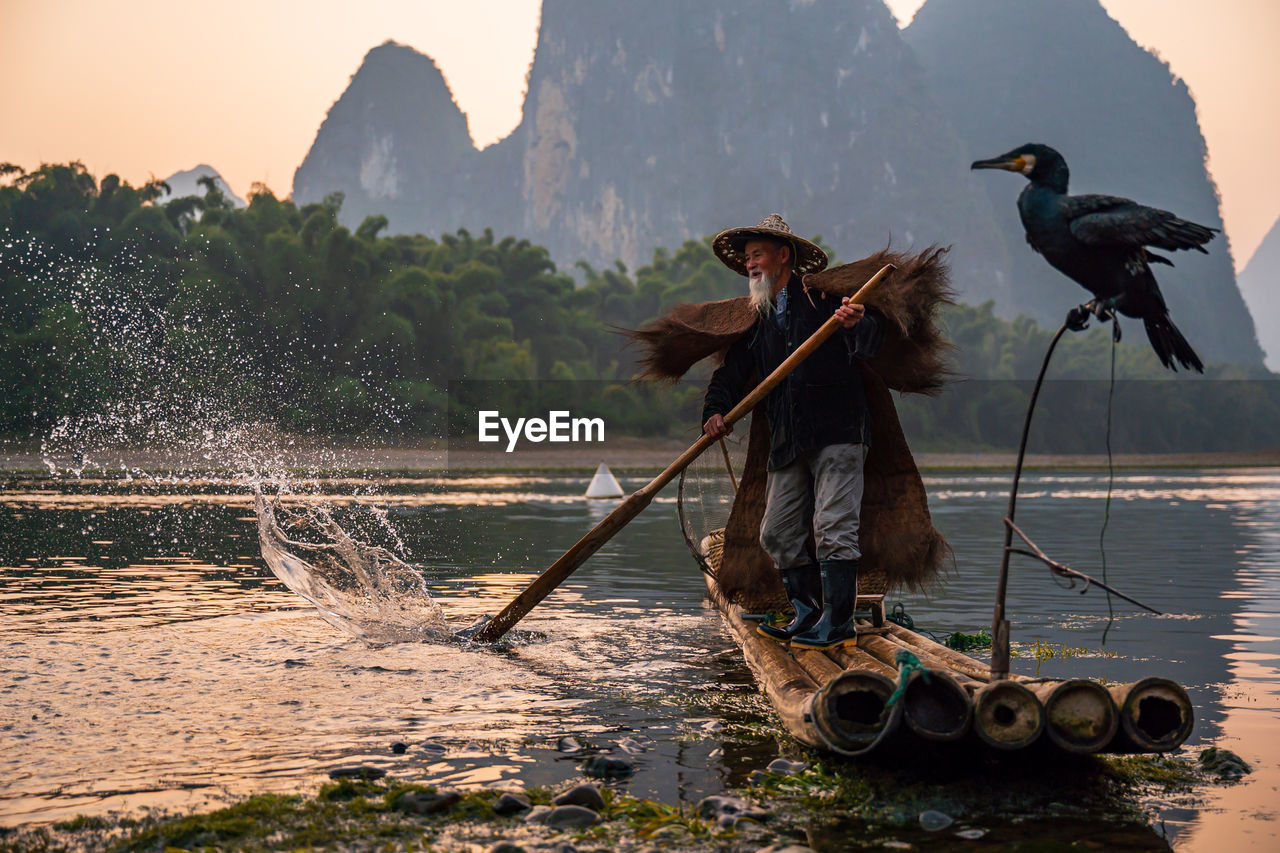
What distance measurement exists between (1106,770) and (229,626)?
632 cm

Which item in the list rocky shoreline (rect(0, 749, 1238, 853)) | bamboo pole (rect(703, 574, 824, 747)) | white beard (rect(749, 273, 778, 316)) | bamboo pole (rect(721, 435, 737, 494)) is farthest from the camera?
bamboo pole (rect(721, 435, 737, 494))

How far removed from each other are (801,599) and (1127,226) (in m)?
3.08

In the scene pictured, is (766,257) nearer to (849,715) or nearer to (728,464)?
(728,464)

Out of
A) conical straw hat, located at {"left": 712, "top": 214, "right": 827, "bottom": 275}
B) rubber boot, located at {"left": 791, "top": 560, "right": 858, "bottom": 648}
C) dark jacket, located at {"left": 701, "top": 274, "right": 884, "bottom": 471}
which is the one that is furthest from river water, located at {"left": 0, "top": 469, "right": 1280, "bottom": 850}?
conical straw hat, located at {"left": 712, "top": 214, "right": 827, "bottom": 275}

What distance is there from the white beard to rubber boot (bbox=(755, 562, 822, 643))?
1458 mm

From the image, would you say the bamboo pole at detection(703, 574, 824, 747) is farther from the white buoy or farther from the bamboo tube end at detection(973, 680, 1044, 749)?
the white buoy

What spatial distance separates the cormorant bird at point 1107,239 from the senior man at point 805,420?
1364mm

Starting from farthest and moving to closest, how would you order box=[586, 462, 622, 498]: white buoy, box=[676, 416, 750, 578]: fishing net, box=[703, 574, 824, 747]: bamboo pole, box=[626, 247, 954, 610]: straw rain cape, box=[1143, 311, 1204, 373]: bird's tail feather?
box=[586, 462, 622, 498]: white buoy < box=[676, 416, 750, 578]: fishing net < box=[626, 247, 954, 610]: straw rain cape < box=[703, 574, 824, 747]: bamboo pole < box=[1143, 311, 1204, 373]: bird's tail feather

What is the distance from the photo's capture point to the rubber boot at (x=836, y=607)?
6.44m

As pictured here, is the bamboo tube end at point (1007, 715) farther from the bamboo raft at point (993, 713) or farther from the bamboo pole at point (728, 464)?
the bamboo pole at point (728, 464)

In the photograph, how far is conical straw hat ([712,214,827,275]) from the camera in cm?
670

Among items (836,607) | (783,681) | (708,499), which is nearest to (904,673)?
(783,681)

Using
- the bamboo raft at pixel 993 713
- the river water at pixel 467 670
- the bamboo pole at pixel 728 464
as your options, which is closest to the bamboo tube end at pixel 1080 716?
the bamboo raft at pixel 993 713

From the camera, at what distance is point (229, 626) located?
29.5 ft
